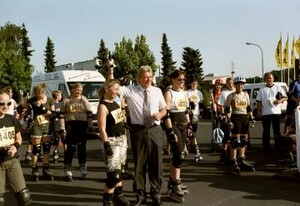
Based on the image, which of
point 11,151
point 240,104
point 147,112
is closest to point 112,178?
point 147,112

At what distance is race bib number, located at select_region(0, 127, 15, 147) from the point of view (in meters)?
5.20

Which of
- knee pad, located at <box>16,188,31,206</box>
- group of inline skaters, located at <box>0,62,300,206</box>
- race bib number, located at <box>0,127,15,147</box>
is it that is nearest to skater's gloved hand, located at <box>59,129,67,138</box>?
group of inline skaters, located at <box>0,62,300,206</box>

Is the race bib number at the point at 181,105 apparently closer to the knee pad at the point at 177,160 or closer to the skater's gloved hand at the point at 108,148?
the knee pad at the point at 177,160

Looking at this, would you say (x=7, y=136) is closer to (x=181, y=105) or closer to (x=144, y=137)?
(x=144, y=137)

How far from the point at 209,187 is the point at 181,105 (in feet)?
4.86

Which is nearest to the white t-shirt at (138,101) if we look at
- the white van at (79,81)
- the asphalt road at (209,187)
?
the asphalt road at (209,187)

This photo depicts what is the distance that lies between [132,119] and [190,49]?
66982mm

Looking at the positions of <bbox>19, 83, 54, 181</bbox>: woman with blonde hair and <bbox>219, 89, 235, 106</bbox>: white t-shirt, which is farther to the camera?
<bbox>219, 89, 235, 106</bbox>: white t-shirt

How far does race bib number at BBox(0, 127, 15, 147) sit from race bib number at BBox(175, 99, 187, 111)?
3.01m

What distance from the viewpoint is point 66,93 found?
683 inches

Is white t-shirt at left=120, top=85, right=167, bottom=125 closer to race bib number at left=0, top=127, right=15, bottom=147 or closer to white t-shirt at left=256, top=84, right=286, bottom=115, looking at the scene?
race bib number at left=0, top=127, right=15, bottom=147

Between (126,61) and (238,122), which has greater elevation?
(126,61)

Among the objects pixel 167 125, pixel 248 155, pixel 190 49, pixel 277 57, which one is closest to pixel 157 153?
pixel 167 125

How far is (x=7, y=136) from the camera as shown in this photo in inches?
207
